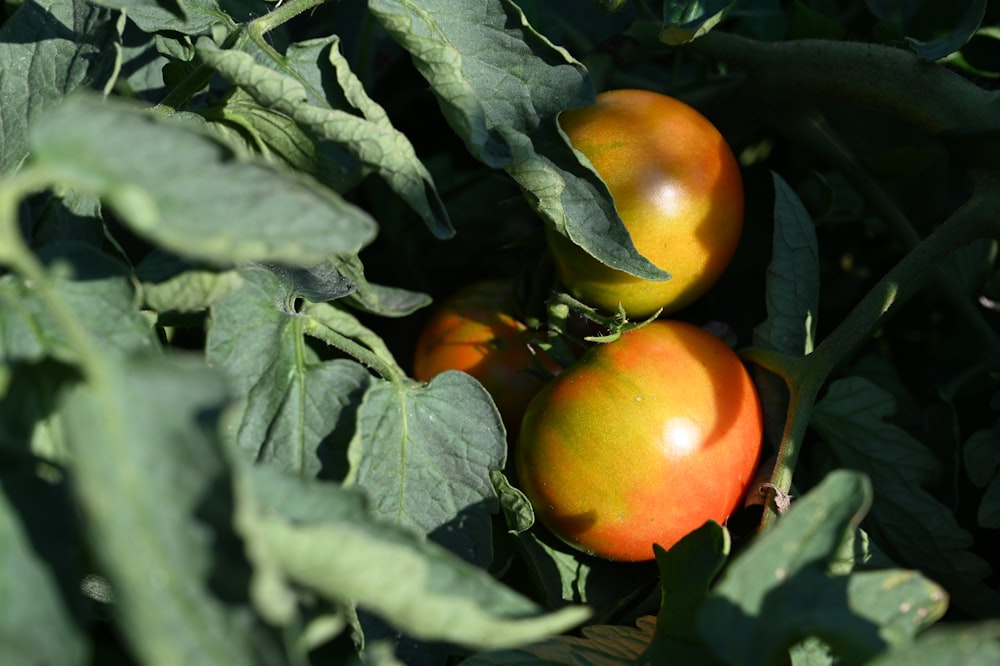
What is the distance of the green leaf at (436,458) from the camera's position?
0.74 meters

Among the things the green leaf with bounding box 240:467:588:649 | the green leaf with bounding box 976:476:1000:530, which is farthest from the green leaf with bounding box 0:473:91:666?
the green leaf with bounding box 976:476:1000:530

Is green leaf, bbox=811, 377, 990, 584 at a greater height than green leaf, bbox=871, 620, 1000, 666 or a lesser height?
lesser

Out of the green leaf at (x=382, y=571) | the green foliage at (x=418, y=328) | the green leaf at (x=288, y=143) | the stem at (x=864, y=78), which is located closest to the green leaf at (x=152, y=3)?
the green foliage at (x=418, y=328)

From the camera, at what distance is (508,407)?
0.95 m

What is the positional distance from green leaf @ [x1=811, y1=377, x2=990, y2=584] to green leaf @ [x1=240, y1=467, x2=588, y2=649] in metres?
0.51

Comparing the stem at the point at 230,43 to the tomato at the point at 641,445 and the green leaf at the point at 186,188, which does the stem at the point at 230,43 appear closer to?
the green leaf at the point at 186,188

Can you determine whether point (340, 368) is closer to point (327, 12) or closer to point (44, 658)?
point (44, 658)

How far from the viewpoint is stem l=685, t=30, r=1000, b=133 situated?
0.85m

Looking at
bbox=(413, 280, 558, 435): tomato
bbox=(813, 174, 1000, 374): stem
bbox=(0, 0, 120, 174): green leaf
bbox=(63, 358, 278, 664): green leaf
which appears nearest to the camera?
bbox=(63, 358, 278, 664): green leaf

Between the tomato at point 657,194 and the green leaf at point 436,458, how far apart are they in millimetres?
160

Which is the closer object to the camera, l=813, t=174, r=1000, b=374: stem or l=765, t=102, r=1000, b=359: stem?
l=813, t=174, r=1000, b=374: stem

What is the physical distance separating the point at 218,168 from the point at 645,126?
18.9 inches

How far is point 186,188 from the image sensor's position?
0.46 meters

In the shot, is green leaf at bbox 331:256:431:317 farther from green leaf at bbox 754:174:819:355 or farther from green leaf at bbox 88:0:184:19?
green leaf at bbox 754:174:819:355
